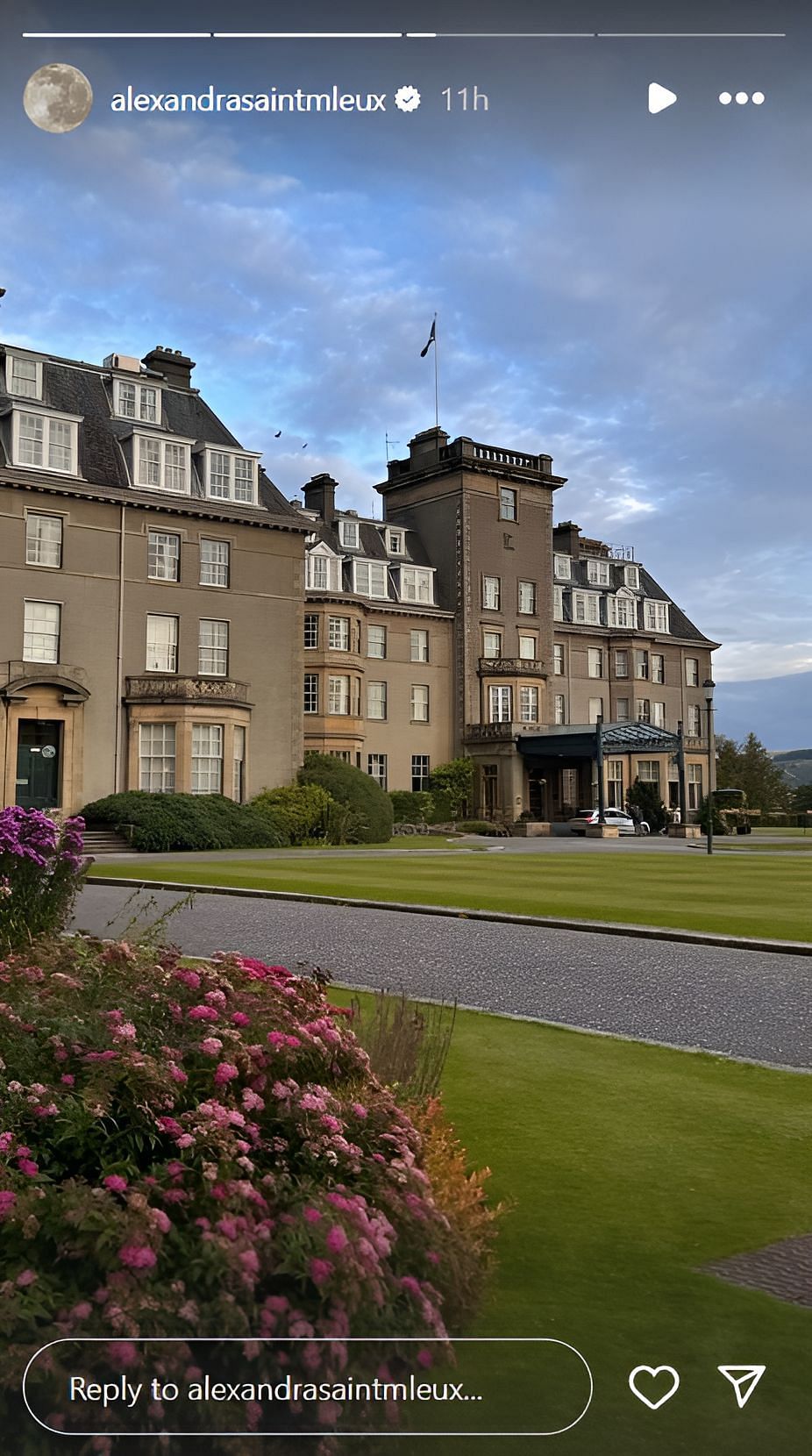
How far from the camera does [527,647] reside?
187 feet

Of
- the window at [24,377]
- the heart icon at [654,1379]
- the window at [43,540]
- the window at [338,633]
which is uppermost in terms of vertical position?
the window at [24,377]

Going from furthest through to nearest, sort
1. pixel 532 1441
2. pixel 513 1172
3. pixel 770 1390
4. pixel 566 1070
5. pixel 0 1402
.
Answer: pixel 566 1070 → pixel 513 1172 → pixel 770 1390 → pixel 0 1402 → pixel 532 1441

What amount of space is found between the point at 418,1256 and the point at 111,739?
34.4 m

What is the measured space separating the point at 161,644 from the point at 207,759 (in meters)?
4.20

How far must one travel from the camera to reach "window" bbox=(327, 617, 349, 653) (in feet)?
155

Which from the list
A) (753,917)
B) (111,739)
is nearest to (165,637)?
(111,739)

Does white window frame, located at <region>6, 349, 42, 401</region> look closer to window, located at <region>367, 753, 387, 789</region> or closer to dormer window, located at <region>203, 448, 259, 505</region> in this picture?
dormer window, located at <region>203, 448, 259, 505</region>

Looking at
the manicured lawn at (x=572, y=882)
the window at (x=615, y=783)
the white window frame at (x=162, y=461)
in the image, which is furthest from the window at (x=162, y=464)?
the window at (x=615, y=783)

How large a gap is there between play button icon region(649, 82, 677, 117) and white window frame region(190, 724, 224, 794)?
34.9 meters

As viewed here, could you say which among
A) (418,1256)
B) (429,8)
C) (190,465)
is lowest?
(418,1256)

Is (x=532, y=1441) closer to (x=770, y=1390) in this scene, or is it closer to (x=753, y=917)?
(x=770, y=1390)

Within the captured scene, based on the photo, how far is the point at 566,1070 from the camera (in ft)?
22.3

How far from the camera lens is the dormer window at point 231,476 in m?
39.0

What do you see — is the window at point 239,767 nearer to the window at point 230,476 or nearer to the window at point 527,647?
the window at point 230,476
